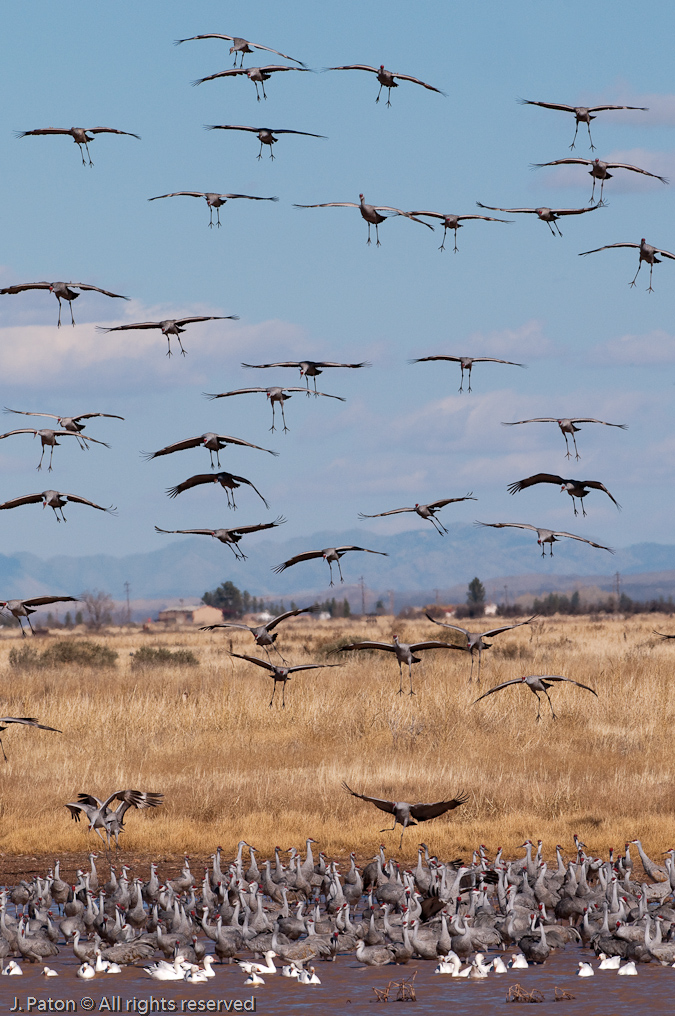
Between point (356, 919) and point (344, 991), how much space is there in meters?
2.52

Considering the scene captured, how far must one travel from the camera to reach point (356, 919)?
14016mm

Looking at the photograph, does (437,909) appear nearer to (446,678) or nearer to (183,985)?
(183,985)

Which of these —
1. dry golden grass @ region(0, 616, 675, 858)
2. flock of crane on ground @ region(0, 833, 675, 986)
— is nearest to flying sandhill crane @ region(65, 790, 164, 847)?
flock of crane on ground @ region(0, 833, 675, 986)

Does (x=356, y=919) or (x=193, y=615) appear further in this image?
(x=193, y=615)

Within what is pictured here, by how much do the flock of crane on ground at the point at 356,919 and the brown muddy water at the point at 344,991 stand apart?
0.12 m

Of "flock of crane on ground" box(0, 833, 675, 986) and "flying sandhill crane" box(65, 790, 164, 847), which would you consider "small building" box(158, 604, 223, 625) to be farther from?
"flock of crane on ground" box(0, 833, 675, 986)

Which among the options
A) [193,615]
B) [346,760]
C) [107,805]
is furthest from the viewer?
[193,615]

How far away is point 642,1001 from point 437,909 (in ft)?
8.89

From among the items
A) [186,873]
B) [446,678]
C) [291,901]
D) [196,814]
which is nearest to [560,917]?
[291,901]

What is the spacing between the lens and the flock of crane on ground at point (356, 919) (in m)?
12.2

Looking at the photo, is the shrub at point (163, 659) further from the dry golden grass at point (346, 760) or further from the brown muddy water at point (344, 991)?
the brown muddy water at point (344, 991)

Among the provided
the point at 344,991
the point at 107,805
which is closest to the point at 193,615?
the point at 107,805

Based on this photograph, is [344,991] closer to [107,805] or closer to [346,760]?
[107,805]

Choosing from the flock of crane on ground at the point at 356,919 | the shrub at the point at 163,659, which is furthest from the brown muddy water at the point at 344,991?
the shrub at the point at 163,659
